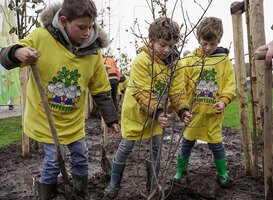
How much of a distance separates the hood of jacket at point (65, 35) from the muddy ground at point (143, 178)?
811 mm

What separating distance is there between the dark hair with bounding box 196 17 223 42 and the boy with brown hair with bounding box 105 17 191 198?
47cm

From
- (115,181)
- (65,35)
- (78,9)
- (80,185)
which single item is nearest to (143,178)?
(115,181)

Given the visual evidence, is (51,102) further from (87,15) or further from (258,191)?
(258,191)

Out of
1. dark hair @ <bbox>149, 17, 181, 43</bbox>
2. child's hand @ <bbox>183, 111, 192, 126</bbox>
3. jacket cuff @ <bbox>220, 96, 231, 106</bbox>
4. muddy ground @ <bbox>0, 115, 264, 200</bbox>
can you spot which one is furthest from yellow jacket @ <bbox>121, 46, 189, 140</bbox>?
jacket cuff @ <bbox>220, 96, 231, 106</bbox>

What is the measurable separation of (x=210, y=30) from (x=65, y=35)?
1.30 m

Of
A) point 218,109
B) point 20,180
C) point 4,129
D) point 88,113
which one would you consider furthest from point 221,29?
point 88,113

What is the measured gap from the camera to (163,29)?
8.51 feet

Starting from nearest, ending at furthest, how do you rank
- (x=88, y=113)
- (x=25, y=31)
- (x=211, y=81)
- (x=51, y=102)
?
1. (x=51, y=102)
2. (x=211, y=81)
3. (x=25, y=31)
4. (x=88, y=113)

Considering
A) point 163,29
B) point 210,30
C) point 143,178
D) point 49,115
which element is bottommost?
point 143,178

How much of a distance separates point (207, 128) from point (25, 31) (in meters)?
2.65

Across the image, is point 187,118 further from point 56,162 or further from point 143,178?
point 143,178

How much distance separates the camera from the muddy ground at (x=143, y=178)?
332 centimetres

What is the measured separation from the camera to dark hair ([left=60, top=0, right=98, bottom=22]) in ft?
8.57

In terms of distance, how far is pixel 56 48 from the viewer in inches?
109
